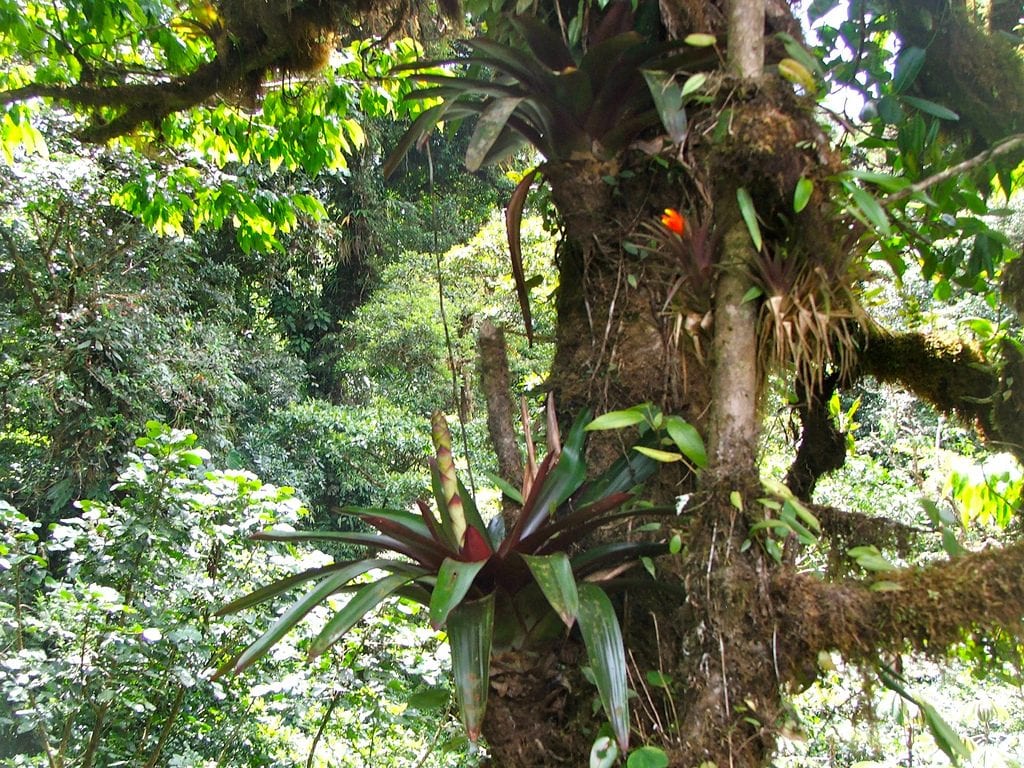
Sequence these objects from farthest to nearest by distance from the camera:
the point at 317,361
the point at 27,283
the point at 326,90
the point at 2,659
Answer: the point at 317,361 → the point at 27,283 → the point at 326,90 → the point at 2,659

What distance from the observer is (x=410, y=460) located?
254 inches

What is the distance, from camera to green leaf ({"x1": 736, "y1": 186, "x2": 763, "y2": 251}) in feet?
3.41

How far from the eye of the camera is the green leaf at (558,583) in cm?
90

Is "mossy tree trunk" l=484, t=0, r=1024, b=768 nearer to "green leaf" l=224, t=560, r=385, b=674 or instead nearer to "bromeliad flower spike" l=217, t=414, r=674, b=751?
"bromeliad flower spike" l=217, t=414, r=674, b=751

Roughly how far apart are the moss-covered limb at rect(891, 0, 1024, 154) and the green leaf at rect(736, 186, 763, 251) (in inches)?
25.2

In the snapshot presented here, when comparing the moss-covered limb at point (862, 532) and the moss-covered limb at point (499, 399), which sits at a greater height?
the moss-covered limb at point (499, 399)

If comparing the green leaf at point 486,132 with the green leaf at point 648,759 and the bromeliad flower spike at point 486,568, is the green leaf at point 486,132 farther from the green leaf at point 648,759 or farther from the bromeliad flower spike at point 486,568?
the green leaf at point 648,759

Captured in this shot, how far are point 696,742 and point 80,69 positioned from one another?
9.44 feet

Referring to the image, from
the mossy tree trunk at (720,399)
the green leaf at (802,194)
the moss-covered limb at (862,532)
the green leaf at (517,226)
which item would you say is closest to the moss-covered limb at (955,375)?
the mossy tree trunk at (720,399)

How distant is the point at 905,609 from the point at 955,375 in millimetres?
663

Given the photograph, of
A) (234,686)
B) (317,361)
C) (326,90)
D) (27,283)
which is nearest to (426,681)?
(234,686)

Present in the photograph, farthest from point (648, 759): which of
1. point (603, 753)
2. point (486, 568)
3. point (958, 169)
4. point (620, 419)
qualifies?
point (958, 169)

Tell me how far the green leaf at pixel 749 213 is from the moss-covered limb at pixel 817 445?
450 millimetres

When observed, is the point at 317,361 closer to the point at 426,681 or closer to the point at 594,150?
the point at 426,681
